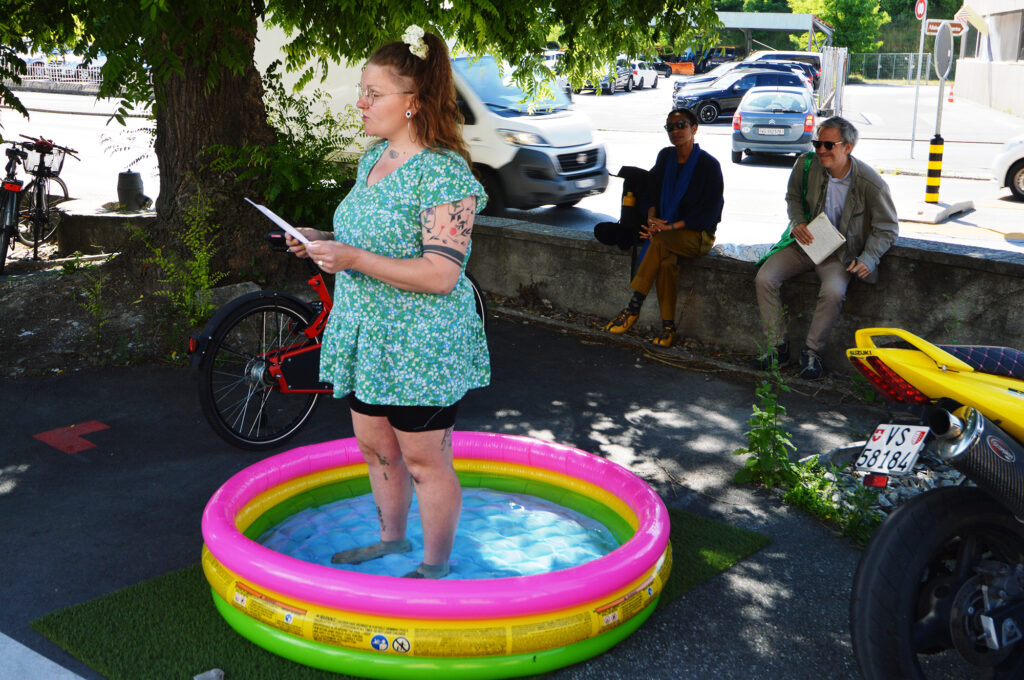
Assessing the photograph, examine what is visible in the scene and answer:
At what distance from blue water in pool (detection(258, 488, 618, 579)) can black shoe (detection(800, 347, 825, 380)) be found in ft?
8.41

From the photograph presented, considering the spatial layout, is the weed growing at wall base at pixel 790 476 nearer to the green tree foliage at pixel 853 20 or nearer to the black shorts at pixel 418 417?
the black shorts at pixel 418 417

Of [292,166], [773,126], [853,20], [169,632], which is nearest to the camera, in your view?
[169,632]

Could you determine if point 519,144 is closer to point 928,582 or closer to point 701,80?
point 928,582

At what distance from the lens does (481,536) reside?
4.32 meters

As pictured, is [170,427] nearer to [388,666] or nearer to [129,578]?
[129,578]

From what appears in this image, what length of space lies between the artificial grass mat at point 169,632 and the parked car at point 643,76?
4198 centimetres

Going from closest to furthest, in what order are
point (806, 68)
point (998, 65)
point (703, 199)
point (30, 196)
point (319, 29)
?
point (319, 29) < point (703, 199) < point (30, 196) < point (806, 68) < point (998, 65)

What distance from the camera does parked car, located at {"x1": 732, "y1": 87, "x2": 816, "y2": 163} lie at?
64.6 ft

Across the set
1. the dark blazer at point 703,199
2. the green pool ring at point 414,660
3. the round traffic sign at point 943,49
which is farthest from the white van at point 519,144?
the green pool ring at point 414,660

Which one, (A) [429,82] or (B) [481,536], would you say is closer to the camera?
(A) [429,82]

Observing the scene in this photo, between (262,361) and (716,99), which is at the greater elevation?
(716,99)

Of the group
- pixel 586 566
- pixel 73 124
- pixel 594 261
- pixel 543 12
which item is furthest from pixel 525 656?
pixel 73 124

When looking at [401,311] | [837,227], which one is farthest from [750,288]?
[401,311]

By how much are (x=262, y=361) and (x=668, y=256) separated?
320 cm
